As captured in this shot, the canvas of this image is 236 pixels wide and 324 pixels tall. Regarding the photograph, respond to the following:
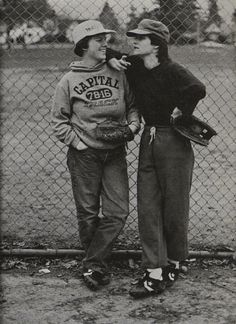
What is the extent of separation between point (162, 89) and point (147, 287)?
57.4 inches

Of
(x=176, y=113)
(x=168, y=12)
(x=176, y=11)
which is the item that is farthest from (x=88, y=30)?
(x=176, y=11)

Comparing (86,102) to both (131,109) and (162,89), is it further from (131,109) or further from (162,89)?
(162,89)

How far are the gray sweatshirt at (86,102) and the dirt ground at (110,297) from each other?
1100 millimetres

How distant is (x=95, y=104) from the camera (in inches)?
163

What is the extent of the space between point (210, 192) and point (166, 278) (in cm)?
212

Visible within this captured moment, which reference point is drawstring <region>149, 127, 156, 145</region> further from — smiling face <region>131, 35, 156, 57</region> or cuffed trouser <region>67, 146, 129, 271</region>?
smiling face <region>131, 35, 156, 57</region>

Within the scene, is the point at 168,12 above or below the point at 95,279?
above

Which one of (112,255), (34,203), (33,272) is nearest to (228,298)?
(112,255)

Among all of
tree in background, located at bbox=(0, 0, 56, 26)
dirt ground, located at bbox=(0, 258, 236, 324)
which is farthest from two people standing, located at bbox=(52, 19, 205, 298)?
tree in background, located at bbox=(0, 0, 56, 26)

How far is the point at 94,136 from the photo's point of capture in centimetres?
418

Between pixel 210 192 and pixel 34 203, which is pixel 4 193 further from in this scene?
pixel 210 192

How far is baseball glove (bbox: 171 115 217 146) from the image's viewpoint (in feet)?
13.1

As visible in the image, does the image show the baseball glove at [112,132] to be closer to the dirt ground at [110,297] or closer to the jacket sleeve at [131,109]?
the jacket sleeve at [131,109]

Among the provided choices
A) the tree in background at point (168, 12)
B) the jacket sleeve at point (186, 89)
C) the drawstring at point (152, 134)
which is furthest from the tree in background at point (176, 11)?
the drawstring at point (152, 134)
